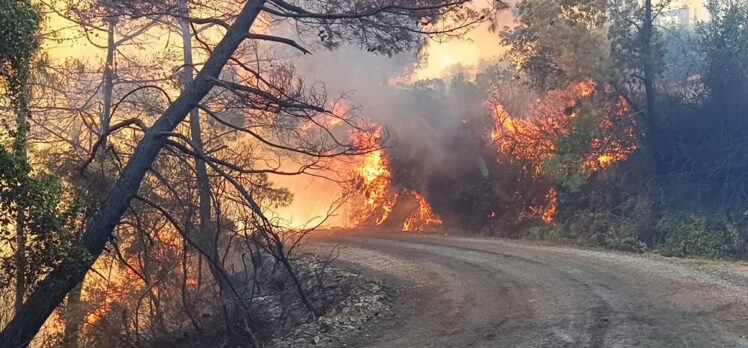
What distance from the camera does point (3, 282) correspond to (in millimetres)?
9688

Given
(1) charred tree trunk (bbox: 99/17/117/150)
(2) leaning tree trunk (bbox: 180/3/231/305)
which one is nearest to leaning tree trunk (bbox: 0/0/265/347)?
(2) leaning tree trunk (bbox: 180/3/231/305)

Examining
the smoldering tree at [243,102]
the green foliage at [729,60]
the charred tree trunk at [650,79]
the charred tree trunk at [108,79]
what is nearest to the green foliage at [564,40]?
the charred tree trunk at [650,79]

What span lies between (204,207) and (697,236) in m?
13.7

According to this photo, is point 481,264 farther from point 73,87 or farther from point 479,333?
point 73,87

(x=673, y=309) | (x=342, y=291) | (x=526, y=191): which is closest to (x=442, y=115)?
(x=526, y=191)

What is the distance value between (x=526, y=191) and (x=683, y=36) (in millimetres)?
10791

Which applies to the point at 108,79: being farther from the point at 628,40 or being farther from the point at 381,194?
the point at 628,40

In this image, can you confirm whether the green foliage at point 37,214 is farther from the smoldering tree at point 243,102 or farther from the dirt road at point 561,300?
the dirt road at point 561,300

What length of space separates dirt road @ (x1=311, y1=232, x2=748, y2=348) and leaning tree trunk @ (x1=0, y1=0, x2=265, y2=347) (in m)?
4.40

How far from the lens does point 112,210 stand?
9.68m

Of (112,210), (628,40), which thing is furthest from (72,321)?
(628,40)

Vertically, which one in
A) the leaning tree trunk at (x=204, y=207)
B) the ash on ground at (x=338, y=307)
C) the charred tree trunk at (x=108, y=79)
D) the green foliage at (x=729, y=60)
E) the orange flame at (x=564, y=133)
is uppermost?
the green foliage at (x=729, y=60)

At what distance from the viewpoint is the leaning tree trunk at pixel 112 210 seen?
358 inches

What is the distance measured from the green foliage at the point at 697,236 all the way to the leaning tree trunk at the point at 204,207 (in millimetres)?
11959
